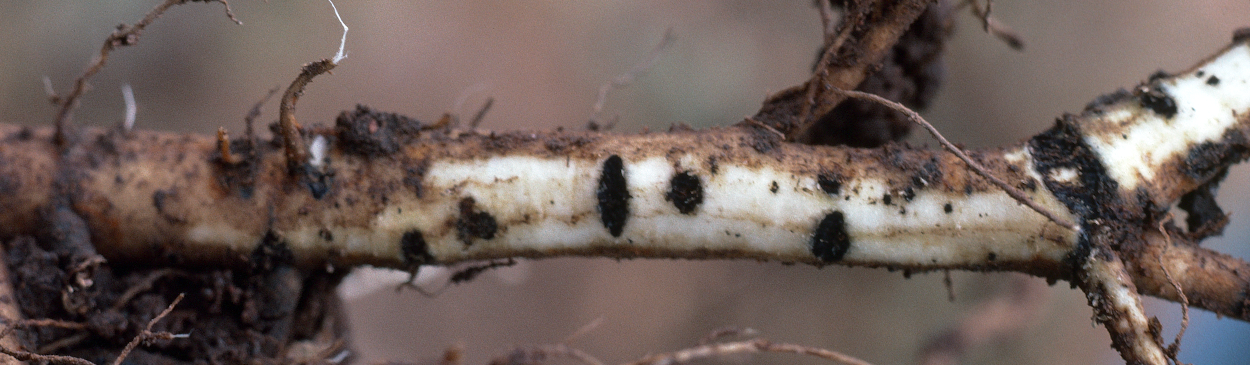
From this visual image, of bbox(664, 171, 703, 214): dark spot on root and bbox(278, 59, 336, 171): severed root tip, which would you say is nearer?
bbox(278, 59, 336, 171): severed root tip

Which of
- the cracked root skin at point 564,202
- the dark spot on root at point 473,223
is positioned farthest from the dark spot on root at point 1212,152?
the dark spot on root at point 473,223

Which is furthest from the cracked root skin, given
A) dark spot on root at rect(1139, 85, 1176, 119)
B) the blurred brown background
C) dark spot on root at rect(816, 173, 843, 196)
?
the blurred brown background

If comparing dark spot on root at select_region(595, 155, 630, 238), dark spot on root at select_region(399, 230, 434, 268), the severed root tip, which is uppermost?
dark spot on root at select_region(595, 155, 630, 238)

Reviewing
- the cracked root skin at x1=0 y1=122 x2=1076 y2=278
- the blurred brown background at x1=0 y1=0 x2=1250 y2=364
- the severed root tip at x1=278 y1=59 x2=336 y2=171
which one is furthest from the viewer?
the blurred brown background at x1=0 y1=0 x2=1250 y2=364

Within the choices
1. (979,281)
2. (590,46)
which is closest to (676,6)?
(590,46)

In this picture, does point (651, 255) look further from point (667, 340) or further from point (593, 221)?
point (667, 340)

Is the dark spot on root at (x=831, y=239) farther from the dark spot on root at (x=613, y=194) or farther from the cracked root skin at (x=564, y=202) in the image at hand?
the dark spot on root at (x=613, y=194)

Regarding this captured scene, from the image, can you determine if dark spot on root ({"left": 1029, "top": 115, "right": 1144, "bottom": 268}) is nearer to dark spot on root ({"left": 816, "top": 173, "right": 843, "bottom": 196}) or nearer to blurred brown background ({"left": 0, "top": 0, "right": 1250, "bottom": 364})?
dark spot on root ({"left": 816, "top": 173, "right": 843, "bottom": 196})
